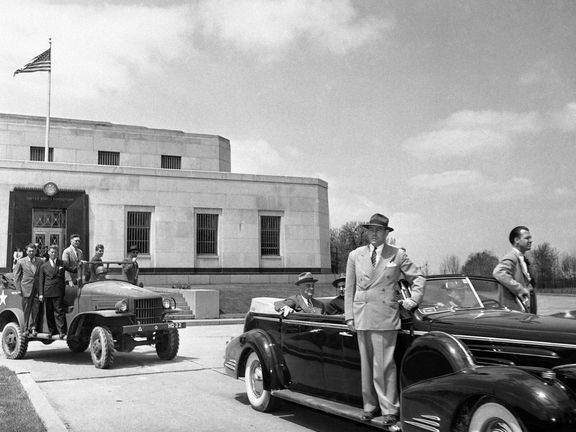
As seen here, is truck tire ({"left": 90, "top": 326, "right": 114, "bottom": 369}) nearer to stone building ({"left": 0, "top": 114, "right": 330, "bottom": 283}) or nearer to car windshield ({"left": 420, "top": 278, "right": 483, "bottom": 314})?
car windshield ({"left": 420, "top": 278, "right": 483, "bottom": 314})

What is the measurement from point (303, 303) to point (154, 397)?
2480 mm

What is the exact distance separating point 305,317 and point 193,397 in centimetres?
244

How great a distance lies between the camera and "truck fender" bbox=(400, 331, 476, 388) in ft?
15.9

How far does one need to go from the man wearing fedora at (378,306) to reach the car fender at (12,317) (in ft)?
27.7

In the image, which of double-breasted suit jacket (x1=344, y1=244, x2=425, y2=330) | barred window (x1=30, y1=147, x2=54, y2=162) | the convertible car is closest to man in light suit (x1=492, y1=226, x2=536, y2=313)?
the convertible car

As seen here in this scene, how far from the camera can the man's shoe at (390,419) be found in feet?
17.5

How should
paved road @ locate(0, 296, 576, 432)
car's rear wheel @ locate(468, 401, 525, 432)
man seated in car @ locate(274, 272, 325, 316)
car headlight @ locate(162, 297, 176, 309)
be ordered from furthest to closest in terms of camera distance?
car headlight @ locate(162, 297, 176, 309), man seated in car @ locate(274, 272, 325, 316), paved road @ locate(0, 296, 576, 432), car's rear wheel @ locate(468, 401, 525, 432)

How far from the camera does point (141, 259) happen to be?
32156 millimetres

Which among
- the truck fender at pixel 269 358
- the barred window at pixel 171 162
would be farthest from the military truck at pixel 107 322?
the barred window at pixel 171 162

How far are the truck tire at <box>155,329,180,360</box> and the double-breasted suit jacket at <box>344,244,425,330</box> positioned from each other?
653 centimetres

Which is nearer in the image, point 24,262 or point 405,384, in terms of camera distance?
point 405,384

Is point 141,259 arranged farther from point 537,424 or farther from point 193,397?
point 537,424

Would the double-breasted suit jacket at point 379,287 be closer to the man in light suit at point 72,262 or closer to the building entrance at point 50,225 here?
the man in light suit at point 72,262

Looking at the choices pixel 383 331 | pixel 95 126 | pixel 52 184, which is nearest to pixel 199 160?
pixel 95 126
